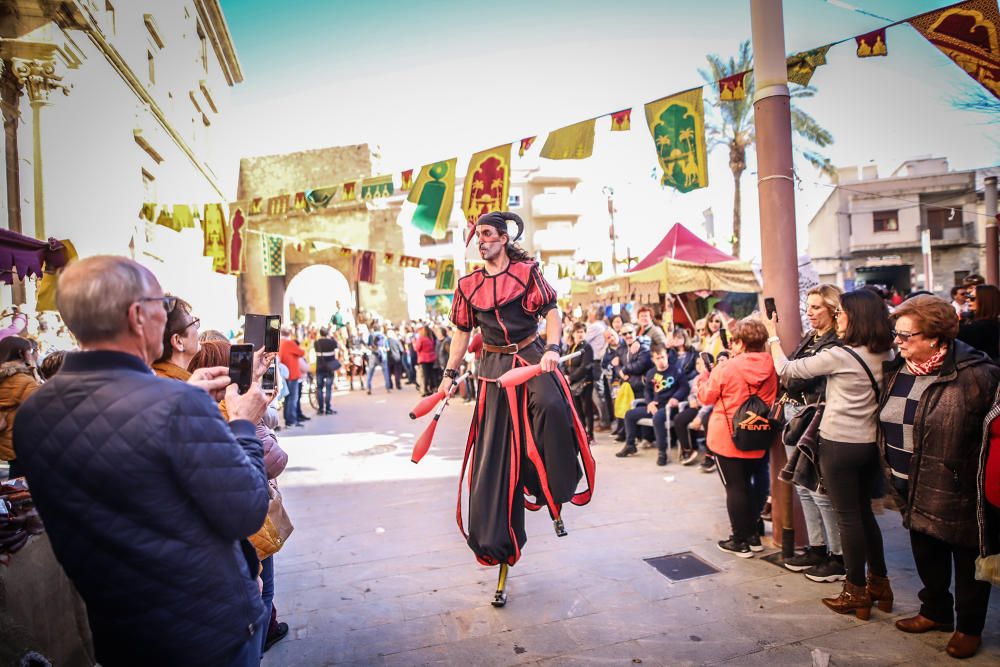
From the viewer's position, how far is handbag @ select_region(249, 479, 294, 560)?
2.60m

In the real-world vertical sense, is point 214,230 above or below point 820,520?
above

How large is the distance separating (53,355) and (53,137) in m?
4.49

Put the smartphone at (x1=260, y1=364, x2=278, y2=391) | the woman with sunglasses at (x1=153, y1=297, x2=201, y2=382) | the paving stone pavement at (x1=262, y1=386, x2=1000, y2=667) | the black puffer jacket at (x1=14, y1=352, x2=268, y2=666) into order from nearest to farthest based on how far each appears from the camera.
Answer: the black puffer jacket at (x1=14, y1=352, x2=268, y2=666), the smartphone at (x1=260, y1=364, x2=278, y2=391), the woman with sunglasses at (x1=153, y1=297, x2=201, y2=382), the paving stone pavement at (x1=262, y1=386, x2=1000, y2=667)

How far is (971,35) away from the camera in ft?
13.8

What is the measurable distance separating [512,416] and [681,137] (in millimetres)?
4009

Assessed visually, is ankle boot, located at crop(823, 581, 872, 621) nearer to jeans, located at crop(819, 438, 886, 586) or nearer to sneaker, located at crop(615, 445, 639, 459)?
jeans, located at crop(819, 438, 886, 586)

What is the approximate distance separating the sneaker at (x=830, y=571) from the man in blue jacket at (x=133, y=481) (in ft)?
11.2

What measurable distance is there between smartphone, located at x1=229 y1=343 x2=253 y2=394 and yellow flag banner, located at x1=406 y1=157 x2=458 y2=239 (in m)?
6.39

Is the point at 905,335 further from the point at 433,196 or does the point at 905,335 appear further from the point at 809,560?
the point at 433,196

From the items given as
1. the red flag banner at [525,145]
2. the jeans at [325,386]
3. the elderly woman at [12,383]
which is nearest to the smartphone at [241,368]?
the elderly woman at [12,383]

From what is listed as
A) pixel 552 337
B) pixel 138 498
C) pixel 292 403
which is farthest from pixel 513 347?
pixel 292 403

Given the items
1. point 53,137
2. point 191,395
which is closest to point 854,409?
point 191,395

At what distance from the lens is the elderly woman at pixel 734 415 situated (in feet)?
13.3

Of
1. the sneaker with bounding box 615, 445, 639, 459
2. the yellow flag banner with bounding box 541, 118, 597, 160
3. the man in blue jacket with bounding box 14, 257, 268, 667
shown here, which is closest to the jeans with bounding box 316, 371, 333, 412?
the sneaker with bounding box 615, 445, 639, 459
